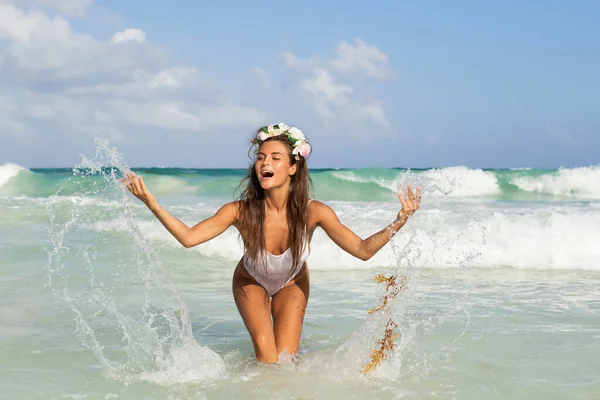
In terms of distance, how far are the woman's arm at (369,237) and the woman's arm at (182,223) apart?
73 cm

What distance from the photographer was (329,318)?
707cm

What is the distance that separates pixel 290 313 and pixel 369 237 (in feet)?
3.14

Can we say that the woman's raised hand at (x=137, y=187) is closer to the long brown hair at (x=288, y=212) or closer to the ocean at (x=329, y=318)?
the ocean at (x=329, y=318)

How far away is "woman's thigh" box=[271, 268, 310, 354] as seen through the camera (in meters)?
5.54

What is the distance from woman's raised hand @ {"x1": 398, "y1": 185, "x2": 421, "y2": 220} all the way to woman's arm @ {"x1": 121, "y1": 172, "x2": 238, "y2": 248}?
1.39 metres

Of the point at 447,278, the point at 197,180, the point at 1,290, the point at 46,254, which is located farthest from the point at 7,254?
the point at 197,180

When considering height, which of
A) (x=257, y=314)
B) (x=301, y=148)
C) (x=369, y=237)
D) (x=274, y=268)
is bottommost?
(x=257, y=314)

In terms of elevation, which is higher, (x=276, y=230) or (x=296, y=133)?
(x=296, y=133)

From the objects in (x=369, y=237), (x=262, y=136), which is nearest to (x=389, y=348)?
(x=369, y=237)

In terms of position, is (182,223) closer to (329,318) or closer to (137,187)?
(137,187)

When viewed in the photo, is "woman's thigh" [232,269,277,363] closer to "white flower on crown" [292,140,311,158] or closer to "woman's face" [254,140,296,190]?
"woman's face" [254,140,296,190]

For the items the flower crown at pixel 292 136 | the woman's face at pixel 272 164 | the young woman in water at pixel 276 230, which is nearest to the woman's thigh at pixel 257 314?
the young woman in water at pixel 276 230

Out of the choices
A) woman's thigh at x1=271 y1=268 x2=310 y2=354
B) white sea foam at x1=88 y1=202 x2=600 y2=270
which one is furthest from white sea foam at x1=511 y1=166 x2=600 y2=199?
woman's thigh at x1=271 y1=268 x2=310 y2=354

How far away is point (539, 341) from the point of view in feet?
19.7
